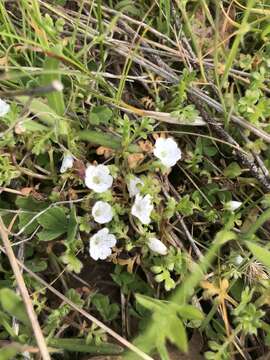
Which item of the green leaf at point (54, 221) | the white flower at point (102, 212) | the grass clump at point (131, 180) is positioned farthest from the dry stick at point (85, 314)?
the white flower at point (102, 212)

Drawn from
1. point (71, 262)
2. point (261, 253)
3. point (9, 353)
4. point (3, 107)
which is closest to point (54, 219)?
point (71, 262)

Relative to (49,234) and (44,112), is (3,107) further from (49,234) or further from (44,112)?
(49,234)

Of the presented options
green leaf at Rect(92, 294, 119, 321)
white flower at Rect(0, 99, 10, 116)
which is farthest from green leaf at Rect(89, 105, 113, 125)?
green leaf at Rect(92, 294, 119, 321)

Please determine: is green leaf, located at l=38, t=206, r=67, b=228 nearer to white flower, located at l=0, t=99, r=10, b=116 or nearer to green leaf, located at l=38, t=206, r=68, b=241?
green leaf, located at l=38, t=206, r=68, b=241

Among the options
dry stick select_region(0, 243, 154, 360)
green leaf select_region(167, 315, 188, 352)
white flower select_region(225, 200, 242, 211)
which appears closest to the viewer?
green leaf select_region(167, 315, 188, 352)

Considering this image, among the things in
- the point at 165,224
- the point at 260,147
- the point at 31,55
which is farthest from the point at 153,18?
the point at 165,224
